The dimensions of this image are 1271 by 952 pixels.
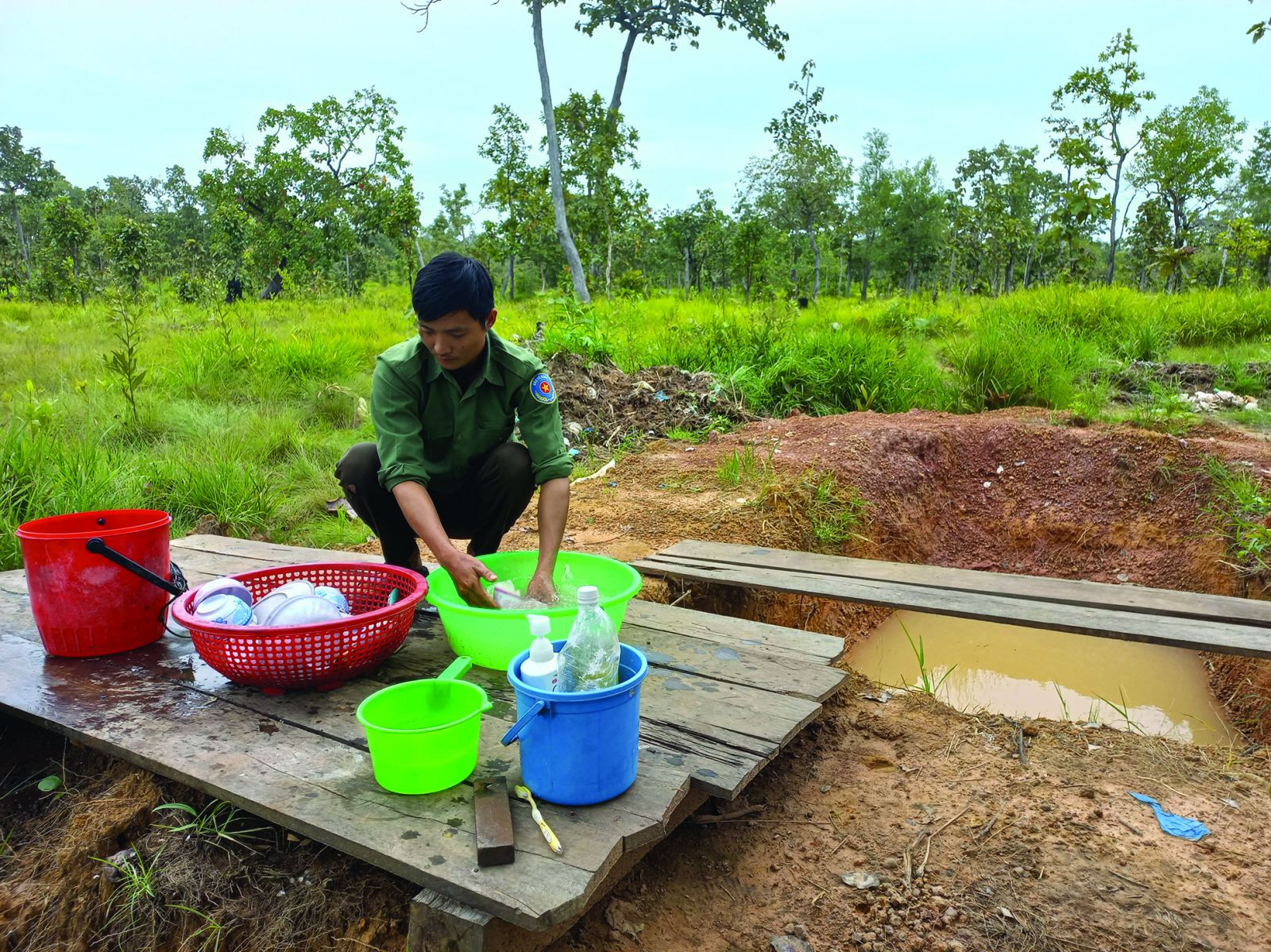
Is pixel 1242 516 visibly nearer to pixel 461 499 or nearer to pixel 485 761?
pixel 461 499

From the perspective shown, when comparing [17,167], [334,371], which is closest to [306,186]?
[334,371]

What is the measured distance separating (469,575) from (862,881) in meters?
1.01

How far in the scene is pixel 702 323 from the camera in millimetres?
7355

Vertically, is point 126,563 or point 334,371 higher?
point 334,371

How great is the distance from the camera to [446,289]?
1773 mm

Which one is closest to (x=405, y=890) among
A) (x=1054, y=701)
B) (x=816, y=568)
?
(x=816, y=568)

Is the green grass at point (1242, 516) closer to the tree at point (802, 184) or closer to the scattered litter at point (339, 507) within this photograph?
the scattered litter at point (339, 507)

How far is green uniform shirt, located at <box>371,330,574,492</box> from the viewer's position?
2.03 metres

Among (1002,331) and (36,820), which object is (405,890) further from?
(1002,331)

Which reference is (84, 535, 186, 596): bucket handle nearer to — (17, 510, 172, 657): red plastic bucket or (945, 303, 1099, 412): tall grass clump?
(17, 510, 172, 657): red plastic bucket

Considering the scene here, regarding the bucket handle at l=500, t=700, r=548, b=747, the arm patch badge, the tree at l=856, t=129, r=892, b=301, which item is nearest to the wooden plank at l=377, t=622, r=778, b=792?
the bucket handle at l=500, t=700, r=548, b=747

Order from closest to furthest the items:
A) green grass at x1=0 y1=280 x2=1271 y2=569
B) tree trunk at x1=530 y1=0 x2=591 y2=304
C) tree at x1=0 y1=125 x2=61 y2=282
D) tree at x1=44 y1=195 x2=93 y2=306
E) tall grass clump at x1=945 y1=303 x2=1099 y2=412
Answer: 1. green grass at x1=0 y1=280 x2=1271 y2=569
2. tall grass clump at x1=945 y1=303 x2=1099 y2=412
3. tree trunk at x1=530 y1=0 x2=591 y2=304
4. tree at x1=44 y1=195 x2=93 y2=306
5. tree at x1=0 y1=125 x2=61 y2=282

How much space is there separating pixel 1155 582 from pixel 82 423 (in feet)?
19.1

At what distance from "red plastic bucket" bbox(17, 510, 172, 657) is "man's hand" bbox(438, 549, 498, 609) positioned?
817 mm
